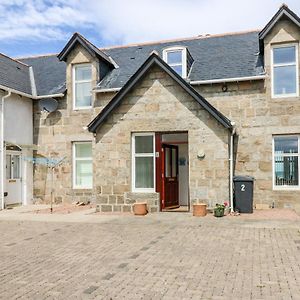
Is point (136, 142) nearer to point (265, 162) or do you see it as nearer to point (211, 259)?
point (265, 162)

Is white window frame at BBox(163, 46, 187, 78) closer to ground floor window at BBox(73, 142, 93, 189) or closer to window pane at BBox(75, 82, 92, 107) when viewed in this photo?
window pane at BBox(75, 82, 92, 107)

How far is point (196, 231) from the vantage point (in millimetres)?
10641

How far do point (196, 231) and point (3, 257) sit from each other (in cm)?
494

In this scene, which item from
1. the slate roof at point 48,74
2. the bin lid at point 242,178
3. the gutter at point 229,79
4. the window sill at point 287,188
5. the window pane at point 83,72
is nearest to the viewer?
the bin lid at point 242,178

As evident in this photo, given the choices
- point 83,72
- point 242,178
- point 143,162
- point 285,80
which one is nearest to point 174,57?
point 83,72

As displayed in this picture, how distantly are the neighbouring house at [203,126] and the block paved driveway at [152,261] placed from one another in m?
3.16

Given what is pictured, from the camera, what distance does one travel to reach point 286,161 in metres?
15.7

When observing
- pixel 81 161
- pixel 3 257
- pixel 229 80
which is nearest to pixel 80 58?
pixel 81 161

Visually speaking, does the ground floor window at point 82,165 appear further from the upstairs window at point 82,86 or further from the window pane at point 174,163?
the window pane at point 174,163

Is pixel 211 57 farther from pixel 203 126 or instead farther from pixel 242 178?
pixel 242 178

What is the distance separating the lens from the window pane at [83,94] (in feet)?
61.8

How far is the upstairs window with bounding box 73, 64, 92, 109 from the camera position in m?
18.9

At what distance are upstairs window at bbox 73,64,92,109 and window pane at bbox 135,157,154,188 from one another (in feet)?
16.2

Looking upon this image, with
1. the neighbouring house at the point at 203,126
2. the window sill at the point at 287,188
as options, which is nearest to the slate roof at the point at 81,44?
the neighbouring house at the point at 203,126
